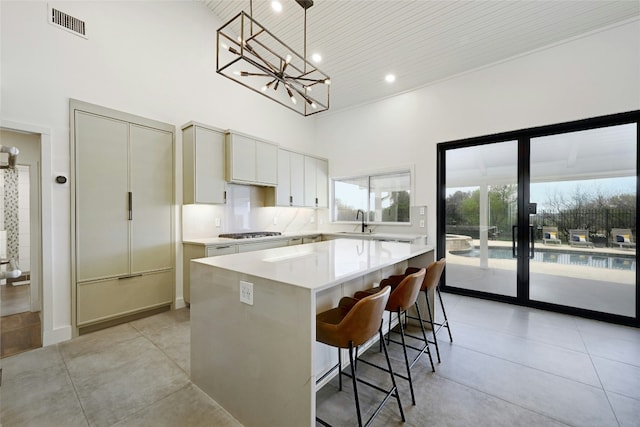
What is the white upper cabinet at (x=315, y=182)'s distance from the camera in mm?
5117

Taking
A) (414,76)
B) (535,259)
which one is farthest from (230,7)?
(535,259)

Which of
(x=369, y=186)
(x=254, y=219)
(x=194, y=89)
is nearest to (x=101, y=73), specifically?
(x=194, y=89)

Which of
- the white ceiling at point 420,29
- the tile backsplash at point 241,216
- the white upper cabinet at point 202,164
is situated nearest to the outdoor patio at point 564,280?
the white ceiling at point 420,29

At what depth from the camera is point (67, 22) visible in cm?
268

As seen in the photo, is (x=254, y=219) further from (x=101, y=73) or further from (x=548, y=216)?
(x=548, y=216)

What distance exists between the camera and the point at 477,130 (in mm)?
3791

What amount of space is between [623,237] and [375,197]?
10.5 feet

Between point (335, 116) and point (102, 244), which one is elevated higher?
point (335, 116)

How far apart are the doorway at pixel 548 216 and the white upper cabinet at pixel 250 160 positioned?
9.04ft

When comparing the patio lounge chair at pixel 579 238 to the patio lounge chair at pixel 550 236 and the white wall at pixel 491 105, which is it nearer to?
the patio lounge chair at pixel 550 236

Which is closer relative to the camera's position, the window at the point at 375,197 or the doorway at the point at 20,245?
the doorway at the point at 20,245

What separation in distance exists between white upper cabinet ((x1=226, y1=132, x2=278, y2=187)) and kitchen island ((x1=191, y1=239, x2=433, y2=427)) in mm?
2154

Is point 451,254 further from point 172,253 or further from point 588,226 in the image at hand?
point 172,253

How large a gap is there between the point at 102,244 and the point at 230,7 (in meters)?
3.69
